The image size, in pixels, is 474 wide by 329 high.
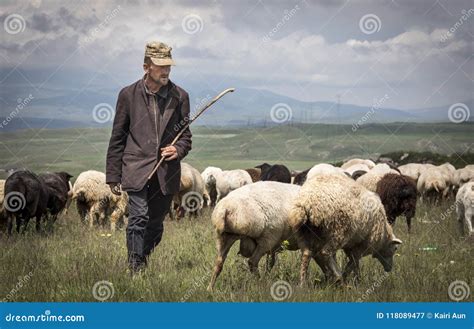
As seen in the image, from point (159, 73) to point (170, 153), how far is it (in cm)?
90

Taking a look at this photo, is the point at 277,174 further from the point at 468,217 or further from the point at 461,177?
the point at 468,217

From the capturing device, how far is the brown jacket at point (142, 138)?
309 inches

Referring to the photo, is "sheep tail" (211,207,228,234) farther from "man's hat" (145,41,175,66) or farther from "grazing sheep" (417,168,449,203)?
"grazing sheep" (417,168,449,203)

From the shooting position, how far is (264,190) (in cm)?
823

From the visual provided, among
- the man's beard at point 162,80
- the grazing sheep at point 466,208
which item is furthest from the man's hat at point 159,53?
the grazing sheep at point 466,208

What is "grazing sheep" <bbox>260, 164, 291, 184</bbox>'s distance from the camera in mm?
20350

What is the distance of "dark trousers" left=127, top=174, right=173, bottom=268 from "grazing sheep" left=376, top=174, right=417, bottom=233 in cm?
620

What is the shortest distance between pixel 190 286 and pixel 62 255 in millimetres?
2323

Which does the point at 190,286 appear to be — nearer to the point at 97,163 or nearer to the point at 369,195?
the point at 369,195

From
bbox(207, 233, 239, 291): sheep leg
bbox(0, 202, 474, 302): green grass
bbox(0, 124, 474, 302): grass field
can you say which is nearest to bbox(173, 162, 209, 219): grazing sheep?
bbox(0, 124, 474, 302): grass field

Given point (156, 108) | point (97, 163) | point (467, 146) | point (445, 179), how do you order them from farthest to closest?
point (445, 179)
point (97, 163)
point (467, 146)
point (156, 108)

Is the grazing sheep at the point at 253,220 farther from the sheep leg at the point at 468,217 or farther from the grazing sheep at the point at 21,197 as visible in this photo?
the grazing sheep at the point at 21,197

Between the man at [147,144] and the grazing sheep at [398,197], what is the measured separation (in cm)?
621

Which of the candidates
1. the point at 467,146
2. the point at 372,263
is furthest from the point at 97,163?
the point at 372,263
